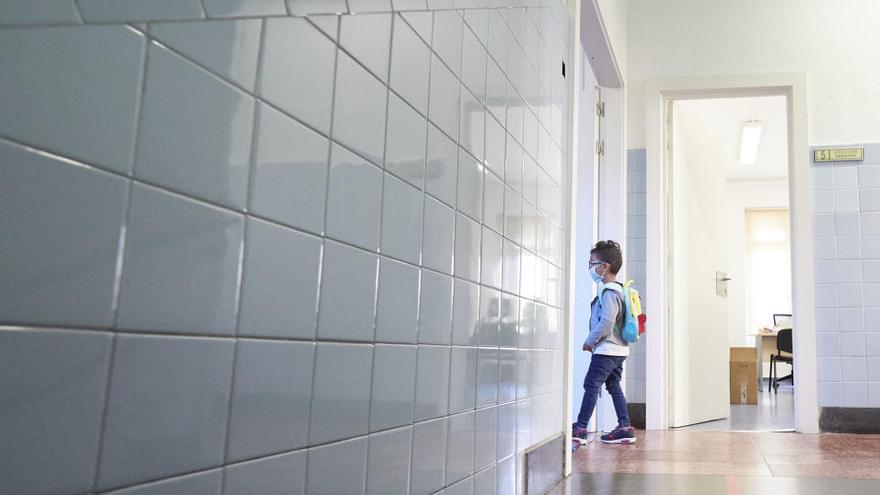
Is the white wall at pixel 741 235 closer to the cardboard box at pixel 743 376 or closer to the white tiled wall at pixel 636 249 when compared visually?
the cardboard box at pixel 743 376

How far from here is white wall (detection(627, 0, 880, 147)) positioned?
15.0 feet

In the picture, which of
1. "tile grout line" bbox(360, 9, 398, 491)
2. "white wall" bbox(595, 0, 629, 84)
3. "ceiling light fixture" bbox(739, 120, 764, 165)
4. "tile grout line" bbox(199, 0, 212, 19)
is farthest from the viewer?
"ceiling light fixture" bbox(739, 120, 764, 165)

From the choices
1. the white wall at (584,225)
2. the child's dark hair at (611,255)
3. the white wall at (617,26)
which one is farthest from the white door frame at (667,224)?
the child's dark hair at (611,255)

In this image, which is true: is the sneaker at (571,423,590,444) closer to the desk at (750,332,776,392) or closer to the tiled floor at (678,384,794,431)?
the tiled floor at (678,384,794,431)

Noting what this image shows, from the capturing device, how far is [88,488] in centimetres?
63

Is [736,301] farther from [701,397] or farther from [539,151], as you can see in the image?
[539,151]

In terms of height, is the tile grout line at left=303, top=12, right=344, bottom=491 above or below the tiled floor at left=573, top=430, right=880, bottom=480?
above

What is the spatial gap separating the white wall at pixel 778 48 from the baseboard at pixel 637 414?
157 centimetres

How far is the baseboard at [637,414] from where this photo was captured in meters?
4.44

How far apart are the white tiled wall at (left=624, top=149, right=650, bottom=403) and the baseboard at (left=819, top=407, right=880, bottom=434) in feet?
3.33

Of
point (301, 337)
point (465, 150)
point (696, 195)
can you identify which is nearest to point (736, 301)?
point (696, 195)

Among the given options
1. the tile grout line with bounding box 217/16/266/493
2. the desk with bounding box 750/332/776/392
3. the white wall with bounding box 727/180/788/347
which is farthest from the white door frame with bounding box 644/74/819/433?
the white wall with bounding box 727/180/788/347

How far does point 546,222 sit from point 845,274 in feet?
9.45

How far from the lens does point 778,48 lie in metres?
4.71
